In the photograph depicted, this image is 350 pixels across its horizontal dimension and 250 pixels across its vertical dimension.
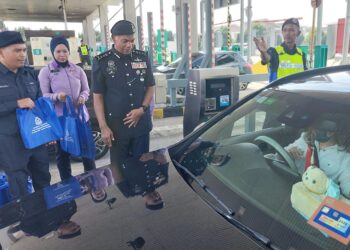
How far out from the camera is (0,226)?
Result: 157cm

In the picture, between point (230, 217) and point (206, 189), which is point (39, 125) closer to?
point (206, 189)

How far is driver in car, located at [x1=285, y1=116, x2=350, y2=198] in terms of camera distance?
4.61 feet

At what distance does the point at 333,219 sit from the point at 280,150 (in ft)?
1.71

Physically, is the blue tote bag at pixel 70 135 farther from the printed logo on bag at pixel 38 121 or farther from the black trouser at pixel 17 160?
the printed logo on bag at pixel 38 121

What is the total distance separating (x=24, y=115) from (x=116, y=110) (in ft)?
2.33

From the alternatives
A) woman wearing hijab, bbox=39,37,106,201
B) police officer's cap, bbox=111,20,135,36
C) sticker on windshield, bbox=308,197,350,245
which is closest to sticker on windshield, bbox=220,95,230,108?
woman wearing hijab, bbox=39,37,106,201

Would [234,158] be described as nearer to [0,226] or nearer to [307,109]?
[307,109]

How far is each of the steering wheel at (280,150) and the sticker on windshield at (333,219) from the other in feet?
0.84

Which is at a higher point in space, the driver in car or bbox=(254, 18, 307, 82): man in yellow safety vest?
bbox=(254, 18, 307, 82): man in yellow safety vest

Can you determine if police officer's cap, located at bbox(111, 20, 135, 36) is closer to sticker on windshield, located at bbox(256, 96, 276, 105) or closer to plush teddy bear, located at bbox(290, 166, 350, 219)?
sticker on windshield, located at bbox(256, 96, 276, 105)

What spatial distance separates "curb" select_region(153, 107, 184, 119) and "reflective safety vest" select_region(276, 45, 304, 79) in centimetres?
359

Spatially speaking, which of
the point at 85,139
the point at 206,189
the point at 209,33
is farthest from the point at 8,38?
the point at 209,33

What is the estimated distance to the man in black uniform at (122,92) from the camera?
2.76 m

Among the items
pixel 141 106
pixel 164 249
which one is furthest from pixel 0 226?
pixel 141 106
